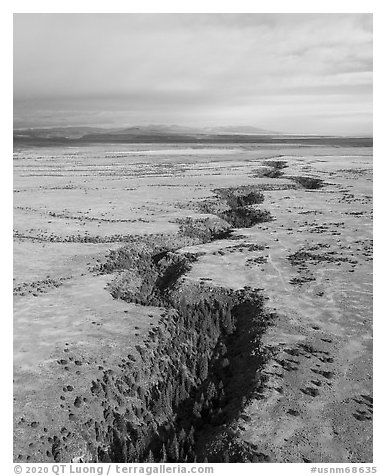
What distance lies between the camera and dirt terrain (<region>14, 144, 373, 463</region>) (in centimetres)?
2039

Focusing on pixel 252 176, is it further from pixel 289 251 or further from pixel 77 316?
pixel 77 316

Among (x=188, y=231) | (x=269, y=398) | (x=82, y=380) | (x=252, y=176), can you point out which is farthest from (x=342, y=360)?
(x=252, y=176)

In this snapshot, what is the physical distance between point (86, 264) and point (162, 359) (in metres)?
17.7

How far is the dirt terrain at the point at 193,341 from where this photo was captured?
66.9 ft

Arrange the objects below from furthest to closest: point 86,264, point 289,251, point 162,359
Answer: point 289,251 → point 86,264 → point 162,359

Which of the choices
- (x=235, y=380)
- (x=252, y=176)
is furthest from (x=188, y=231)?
(x=252, y=176)

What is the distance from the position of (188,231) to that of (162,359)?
1156 inches

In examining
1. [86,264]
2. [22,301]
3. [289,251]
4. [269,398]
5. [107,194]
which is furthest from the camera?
[107,194]

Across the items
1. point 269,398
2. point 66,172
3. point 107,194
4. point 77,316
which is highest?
point 66,172

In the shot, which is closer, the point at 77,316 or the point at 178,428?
the point at 178,428

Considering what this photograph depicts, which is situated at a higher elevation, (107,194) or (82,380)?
(107,194)

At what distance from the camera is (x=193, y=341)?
2995 cm

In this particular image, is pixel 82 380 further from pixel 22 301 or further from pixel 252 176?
pixel 252 176

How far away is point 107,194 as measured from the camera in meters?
84.2
